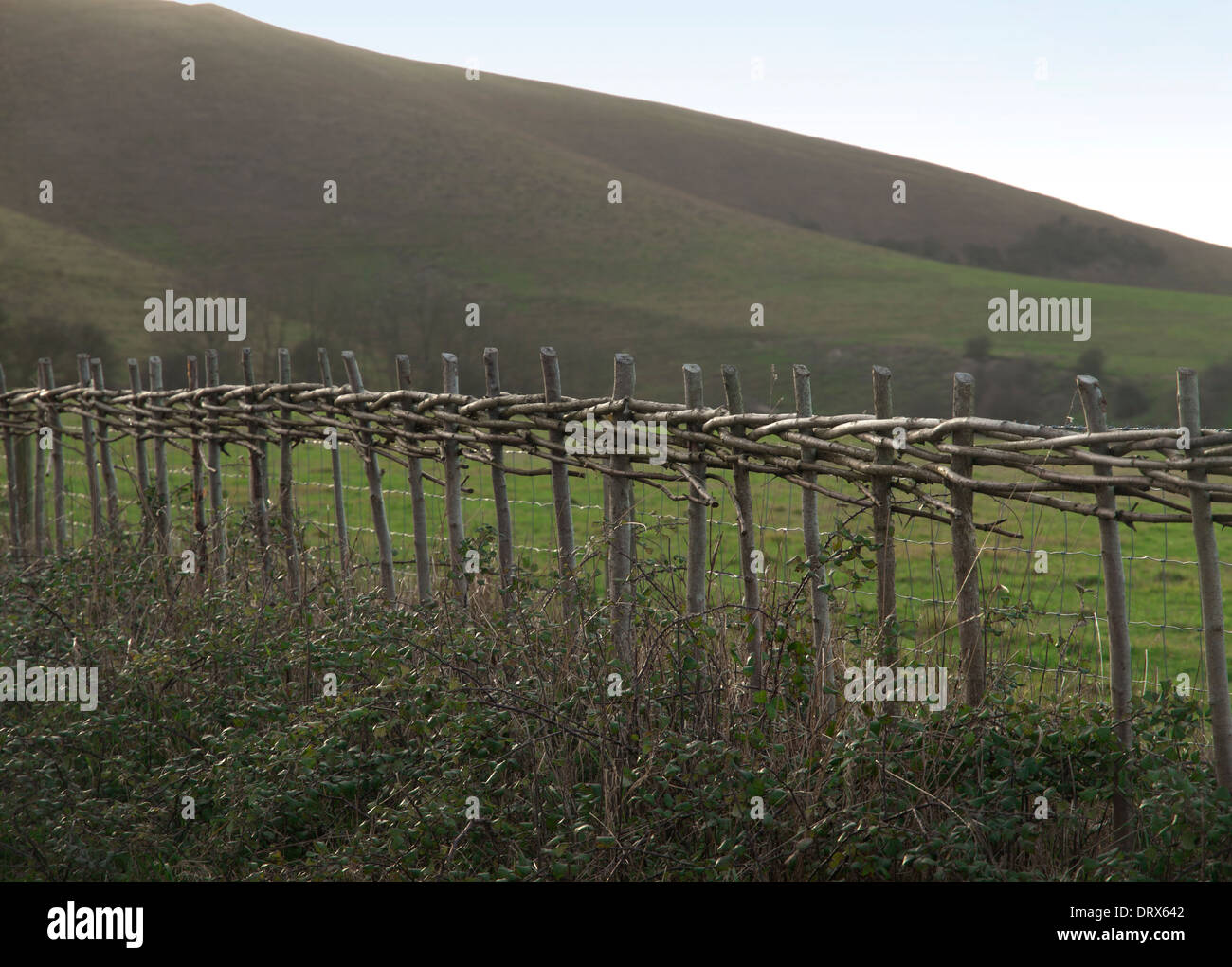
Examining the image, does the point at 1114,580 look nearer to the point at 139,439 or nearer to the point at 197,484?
the point at 197,484

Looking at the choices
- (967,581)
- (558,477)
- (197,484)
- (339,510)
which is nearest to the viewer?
(967,581)

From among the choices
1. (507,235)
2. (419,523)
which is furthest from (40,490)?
(507,235)

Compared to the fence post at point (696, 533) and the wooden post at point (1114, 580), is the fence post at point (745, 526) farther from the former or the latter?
the wooden post at point (1114, 580)

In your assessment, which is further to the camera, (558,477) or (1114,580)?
(558,477)

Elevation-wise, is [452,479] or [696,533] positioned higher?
[452,479]

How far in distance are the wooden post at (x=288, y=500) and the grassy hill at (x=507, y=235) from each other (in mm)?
26536

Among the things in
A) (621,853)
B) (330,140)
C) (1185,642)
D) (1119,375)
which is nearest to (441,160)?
(330,140)

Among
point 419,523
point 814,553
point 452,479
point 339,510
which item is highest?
point 452,479

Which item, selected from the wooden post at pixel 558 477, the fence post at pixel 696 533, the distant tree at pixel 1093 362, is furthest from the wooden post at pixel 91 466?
the distant tree at pixel 1093 362

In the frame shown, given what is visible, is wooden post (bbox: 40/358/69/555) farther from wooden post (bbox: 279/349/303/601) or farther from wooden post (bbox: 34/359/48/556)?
wooden post (bbox: 279/349/303/601)

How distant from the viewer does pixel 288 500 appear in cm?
745

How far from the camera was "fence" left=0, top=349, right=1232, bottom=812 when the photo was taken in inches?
150

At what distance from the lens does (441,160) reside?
64.4 meters

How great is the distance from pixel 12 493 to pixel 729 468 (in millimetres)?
8066
